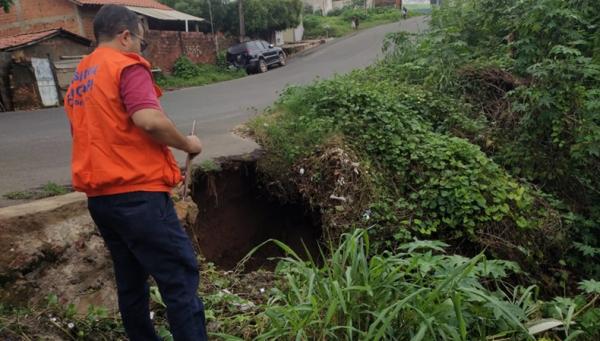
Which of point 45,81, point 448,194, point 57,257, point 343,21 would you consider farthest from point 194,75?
point 343,21

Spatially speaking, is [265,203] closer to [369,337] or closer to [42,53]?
[369,337]

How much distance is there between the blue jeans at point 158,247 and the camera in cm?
214

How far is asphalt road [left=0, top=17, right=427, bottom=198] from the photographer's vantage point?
204 inches

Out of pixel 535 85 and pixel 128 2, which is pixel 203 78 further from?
pixel 535 85

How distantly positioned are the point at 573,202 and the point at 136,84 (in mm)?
4893

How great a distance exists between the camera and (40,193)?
4.04 metres

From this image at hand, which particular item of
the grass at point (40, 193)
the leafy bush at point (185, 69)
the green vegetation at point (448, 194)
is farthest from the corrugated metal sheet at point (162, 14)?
the grass at point (40, 193)

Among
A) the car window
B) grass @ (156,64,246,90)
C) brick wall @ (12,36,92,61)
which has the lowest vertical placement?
grass @ (156,64,246,90)

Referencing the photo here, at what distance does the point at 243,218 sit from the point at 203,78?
14043 millimetres

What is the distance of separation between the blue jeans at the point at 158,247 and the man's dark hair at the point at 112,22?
2.44 ft

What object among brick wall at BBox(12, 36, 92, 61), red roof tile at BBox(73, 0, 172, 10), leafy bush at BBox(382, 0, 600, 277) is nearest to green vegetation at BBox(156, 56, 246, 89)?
brick wall at BBox(12, 36, 92, 61)

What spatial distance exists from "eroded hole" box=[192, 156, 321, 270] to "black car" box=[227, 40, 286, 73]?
15.1 m

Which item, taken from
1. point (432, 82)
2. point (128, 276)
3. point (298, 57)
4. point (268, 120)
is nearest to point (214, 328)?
point (128, 276)

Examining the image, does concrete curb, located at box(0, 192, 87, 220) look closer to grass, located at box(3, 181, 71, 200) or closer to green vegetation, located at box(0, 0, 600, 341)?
grass, located at box(3, 181, 71, 200)
